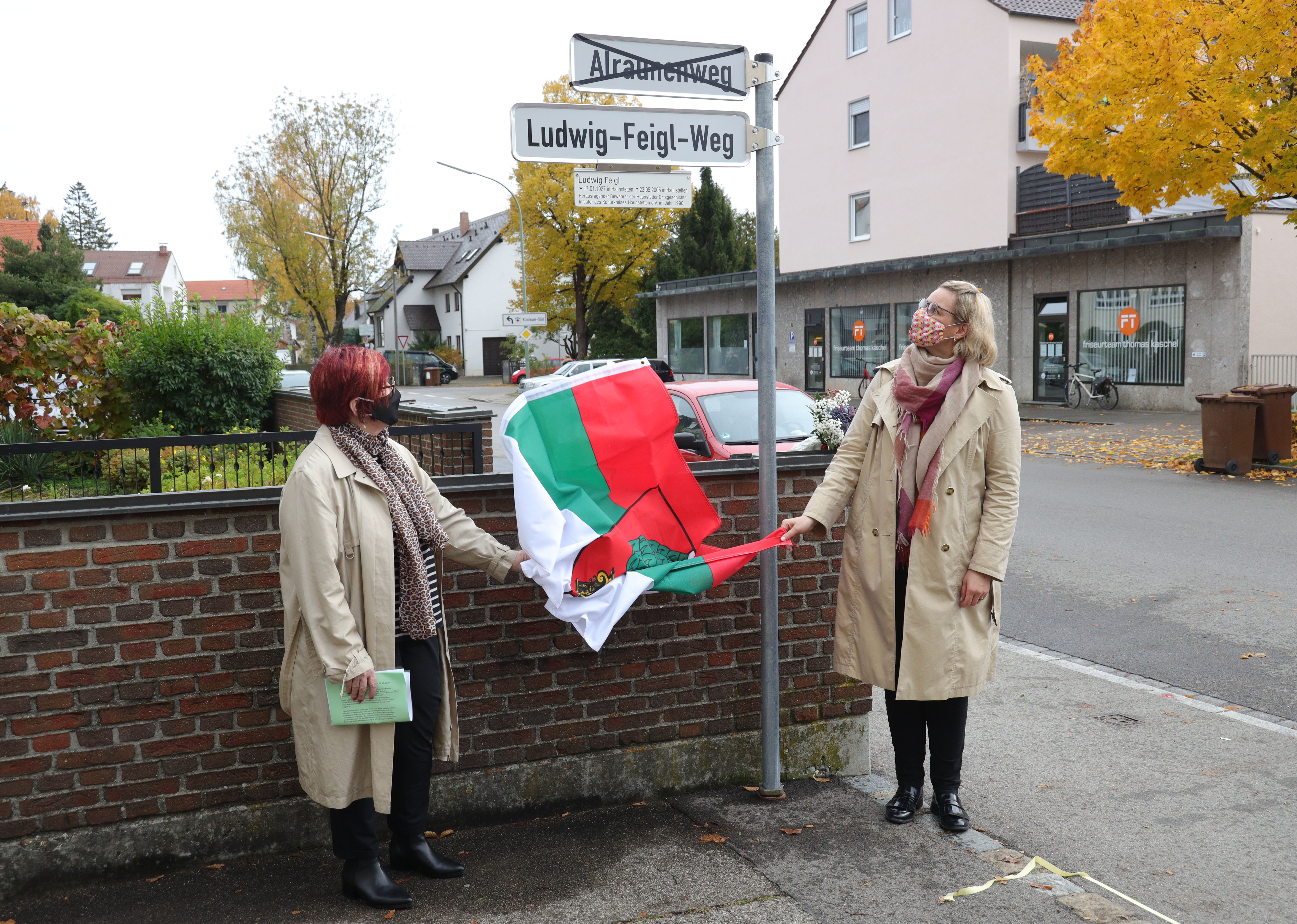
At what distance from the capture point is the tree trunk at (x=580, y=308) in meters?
48.6

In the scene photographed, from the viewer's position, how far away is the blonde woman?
3.74 metres

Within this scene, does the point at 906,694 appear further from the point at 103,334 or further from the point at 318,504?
the point at 103,334

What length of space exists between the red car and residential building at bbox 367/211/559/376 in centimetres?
4996

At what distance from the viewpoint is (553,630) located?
4059 millimetres

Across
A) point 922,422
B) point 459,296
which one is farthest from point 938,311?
point 459,296

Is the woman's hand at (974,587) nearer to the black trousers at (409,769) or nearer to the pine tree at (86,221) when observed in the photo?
the black trousers at (409,769)

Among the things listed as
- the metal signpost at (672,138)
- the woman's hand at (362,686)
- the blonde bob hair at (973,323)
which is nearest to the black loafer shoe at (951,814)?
the metal signpost at (672,138)

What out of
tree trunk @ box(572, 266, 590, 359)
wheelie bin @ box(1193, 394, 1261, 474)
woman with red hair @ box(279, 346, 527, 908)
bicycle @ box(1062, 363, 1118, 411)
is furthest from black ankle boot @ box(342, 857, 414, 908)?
tree trunk @ box(572, 266, 590, 359)

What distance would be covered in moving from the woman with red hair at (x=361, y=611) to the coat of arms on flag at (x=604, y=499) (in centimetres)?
38

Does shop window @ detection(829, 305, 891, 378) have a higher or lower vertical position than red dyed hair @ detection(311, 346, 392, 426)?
higher

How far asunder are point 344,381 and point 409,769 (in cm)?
128

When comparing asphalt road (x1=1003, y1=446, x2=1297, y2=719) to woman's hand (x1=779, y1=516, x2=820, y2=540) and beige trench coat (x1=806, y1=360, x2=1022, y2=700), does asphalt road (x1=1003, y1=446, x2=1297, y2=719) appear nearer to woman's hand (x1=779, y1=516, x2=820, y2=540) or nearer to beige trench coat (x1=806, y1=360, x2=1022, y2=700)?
beige trench coat (x1=806, y1=360, x2=1022, y2=700)

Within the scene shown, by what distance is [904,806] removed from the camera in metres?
4.02

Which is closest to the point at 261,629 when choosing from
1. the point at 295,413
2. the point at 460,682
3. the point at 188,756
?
the point at 188,756
